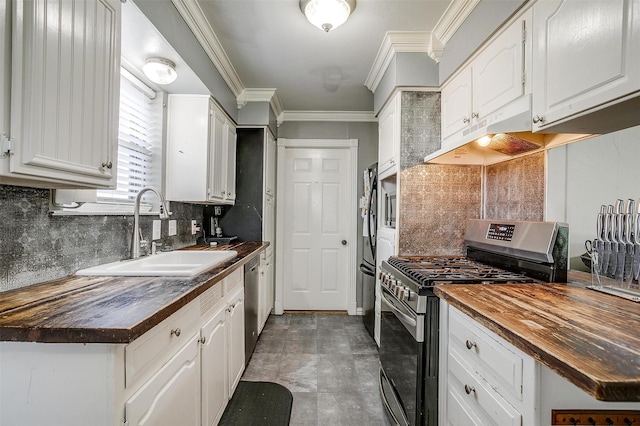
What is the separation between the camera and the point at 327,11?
1715 mm

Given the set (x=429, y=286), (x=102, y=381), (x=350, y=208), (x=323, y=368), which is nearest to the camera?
(x=102, y=381)

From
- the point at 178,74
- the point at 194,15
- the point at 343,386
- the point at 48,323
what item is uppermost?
the point at 194,15

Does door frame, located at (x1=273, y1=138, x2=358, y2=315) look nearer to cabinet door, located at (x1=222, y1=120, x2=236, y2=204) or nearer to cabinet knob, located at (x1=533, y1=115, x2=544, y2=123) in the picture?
cabinet door, located at (x1=222, y1=120, x2=236, y2=204)

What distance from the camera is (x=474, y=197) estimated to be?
2258 millimetres

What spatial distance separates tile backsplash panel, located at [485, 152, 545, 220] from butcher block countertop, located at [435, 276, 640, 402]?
2.07 feet

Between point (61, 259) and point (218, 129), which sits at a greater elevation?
point (218, 129)

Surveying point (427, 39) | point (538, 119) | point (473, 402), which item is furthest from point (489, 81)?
point (473, 402)

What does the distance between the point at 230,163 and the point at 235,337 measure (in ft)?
5.46

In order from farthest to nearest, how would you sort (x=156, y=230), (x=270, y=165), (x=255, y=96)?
(x=270, y=165) < (x=255, y=96) < (x=156, y=230)

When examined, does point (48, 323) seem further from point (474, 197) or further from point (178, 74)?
point (474, 197)

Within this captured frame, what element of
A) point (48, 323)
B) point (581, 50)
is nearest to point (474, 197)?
point (581, 50)

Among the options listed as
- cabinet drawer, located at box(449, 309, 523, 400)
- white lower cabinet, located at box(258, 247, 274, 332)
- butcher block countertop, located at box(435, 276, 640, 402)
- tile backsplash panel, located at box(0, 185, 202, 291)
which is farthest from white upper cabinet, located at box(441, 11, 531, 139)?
tile backsplash panel, located at box(0, 185, 202, 291)

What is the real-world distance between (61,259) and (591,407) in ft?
6.44

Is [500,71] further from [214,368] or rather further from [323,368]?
[323,368]
